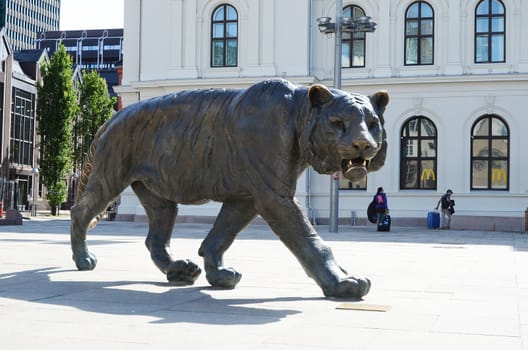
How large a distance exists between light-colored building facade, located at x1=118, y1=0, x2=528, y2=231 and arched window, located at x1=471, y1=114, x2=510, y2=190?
0.04 metres

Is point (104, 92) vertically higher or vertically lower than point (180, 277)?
higher

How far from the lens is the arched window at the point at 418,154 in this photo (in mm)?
30891

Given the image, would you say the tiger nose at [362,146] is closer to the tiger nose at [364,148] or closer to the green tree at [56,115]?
the tiger nose at [364,148]

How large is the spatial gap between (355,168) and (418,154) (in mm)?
25436

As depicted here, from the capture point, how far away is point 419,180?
1219 inches

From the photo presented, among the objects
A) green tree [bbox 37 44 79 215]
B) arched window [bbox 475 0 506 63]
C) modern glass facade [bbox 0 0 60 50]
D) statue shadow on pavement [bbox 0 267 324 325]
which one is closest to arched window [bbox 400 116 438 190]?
arched window [bbox 475 0 506 63]

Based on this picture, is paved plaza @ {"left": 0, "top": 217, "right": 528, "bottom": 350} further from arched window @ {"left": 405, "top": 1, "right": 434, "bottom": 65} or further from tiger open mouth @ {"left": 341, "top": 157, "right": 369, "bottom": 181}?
arched window @ {"left": 405, "top": 1, "right": 434, "bottom": 65}

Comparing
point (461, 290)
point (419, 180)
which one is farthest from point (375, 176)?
point (461, 290)

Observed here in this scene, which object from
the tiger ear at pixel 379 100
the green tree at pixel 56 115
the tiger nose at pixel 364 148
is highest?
the green tree at pixel 56 115

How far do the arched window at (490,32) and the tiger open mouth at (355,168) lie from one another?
25.8 metres

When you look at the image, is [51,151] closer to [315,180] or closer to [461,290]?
[315,180]

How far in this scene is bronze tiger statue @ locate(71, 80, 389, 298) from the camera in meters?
6.25

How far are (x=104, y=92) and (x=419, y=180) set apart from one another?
25.7 m

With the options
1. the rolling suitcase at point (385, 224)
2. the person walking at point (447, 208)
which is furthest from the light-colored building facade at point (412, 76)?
the rolling suitcase at point (385, 224)
